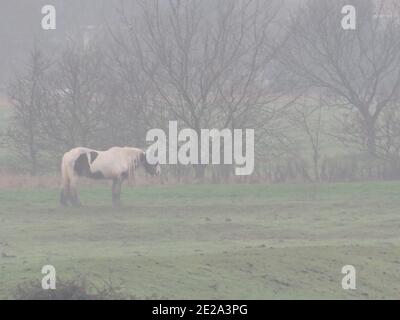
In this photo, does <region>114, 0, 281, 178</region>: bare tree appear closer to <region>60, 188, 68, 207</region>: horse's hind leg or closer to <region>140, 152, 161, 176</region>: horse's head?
<region>140, 152, 161, 176</region>: horse's head

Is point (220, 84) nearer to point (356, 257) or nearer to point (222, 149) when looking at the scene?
point (222, 149)

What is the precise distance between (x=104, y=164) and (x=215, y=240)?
22.5ft

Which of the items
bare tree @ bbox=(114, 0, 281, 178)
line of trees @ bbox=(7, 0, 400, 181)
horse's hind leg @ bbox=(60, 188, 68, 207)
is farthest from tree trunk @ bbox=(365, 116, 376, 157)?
horse's hind leg @ bbox=(60, 188, 68, 207)

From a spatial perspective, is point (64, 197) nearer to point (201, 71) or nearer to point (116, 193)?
point (116, 193)

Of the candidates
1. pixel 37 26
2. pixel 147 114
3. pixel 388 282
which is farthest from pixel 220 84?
pixel 37 26

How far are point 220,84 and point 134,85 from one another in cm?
288

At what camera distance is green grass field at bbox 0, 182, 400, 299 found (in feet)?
52.9

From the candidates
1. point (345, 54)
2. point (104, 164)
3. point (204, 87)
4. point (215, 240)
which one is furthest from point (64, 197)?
point (345, 54)

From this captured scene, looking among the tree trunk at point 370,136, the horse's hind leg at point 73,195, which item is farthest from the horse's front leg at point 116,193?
the tree trunk at point 370,136

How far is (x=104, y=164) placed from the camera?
2745 cm

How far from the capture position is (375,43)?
4231 cm

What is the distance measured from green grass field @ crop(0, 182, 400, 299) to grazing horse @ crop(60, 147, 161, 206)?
0.67 meters

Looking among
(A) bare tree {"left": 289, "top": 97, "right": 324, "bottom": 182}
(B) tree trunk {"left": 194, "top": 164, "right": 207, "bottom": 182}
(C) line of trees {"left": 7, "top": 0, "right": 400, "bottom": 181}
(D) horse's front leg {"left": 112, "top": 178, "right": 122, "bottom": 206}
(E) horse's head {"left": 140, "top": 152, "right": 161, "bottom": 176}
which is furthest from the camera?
(A) bare tree {"left": 289, "top": 97, "right": 324, "bottom": 182}

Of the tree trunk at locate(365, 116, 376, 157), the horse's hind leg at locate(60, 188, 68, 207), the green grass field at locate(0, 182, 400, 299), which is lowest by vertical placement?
the green grass field at locate(0, 182, 400, 299)
